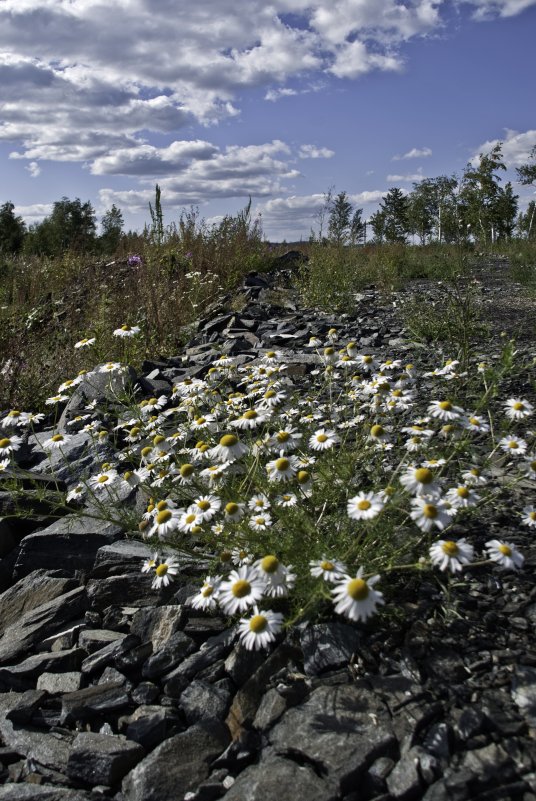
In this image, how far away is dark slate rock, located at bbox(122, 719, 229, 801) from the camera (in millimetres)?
1829

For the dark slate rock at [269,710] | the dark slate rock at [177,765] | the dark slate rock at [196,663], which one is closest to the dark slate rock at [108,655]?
the dark slate rock at [196,663]

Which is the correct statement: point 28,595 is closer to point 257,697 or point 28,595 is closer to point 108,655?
point 108,655

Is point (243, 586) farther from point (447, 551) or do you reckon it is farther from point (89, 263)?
point (89, 263)

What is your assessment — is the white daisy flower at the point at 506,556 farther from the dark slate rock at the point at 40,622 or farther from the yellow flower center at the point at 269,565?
the dark slate rock at the point at 40,622

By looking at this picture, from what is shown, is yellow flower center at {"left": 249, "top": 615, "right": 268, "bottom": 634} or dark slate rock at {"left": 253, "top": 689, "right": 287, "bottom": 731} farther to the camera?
dark slate rock at {"left": 253, "top": 689, "right": 287, "bottom": 731}

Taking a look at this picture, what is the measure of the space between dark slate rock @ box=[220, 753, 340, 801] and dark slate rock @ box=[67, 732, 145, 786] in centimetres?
42

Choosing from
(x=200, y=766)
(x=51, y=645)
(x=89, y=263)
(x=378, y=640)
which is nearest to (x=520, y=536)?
(x=378, y=640)

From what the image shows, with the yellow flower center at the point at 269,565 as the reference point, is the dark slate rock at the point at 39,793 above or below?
below

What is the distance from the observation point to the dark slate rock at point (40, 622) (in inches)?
108

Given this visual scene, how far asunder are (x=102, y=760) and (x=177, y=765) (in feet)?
0.84

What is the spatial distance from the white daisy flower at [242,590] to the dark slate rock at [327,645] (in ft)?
1.23

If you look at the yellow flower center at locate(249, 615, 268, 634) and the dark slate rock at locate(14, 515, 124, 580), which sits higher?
the yellow flower center at locate(249, 615, 268, 634)

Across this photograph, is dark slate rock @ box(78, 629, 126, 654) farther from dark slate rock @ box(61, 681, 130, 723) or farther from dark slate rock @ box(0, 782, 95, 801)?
dark slate rock @ box(0, 782, 95, 801)

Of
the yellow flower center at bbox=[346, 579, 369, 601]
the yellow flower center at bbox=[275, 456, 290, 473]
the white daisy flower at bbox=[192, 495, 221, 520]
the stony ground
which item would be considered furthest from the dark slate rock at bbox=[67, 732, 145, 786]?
the yellow flower center at bbox=[275, 456, 290, 473]
